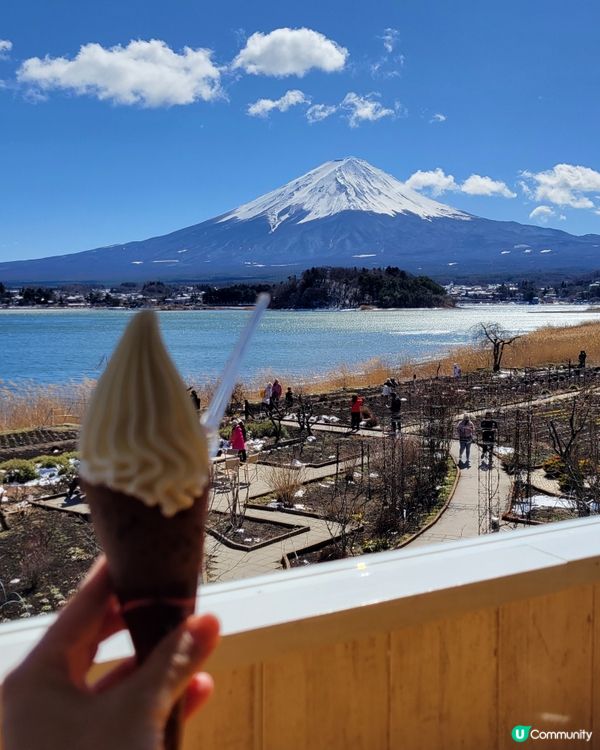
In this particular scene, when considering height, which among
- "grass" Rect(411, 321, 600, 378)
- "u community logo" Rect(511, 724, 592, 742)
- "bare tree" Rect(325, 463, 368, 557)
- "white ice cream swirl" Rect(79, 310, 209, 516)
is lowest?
"bare tree" Rect(325, 463, 368, 557)

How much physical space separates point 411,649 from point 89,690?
1097 mm

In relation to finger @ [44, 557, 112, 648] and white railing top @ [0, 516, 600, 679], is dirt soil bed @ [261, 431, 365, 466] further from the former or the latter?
finger @ [44, 557, 112, 648]

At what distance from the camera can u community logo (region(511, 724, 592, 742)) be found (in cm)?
194

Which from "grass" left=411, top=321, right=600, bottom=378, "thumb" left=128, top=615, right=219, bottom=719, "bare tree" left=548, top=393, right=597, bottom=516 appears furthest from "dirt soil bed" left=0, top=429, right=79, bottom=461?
"grass" left=411, top=321, right=600, bottom=378

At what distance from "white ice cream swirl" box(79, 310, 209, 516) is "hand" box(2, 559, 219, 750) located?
14 centimetres

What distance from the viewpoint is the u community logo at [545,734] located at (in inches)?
76.4

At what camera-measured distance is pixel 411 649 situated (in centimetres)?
177

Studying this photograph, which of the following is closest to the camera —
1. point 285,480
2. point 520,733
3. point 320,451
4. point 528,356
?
point 520,733

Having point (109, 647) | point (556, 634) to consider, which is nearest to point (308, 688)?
point (109, 647)

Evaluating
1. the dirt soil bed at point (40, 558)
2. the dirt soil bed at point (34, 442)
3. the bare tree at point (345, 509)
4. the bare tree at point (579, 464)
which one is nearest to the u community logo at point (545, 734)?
the dirt soil bed at point (40, 558)

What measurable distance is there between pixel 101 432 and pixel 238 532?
7844mm

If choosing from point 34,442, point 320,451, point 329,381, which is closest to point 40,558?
point 320,451

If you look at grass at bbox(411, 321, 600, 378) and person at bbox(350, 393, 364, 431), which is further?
grass at bbox(411, 321, 600, 378)

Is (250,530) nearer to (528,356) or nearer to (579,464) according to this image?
(579,464)
